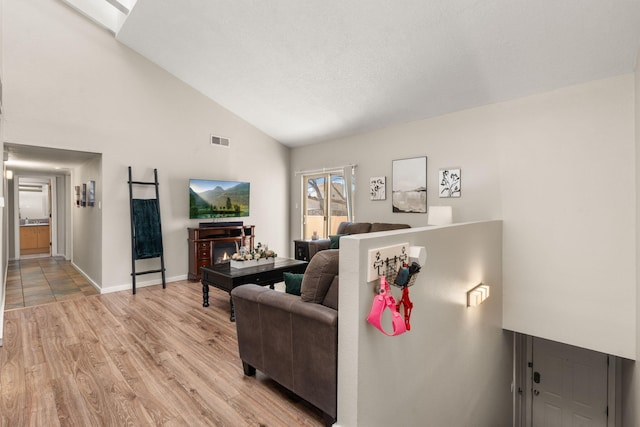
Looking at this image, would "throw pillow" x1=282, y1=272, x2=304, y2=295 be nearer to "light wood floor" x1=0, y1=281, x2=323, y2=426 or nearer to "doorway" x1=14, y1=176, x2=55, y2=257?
"light wood floor" x1=0, y1=281, x2=323, y2=426

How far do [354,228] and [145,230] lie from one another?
3307 millimetres

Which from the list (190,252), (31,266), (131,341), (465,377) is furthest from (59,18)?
(465,377)

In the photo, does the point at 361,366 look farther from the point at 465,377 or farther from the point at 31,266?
the point at 31,266

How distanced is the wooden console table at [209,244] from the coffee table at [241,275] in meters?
1.29

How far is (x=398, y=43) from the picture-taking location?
11.0 ft

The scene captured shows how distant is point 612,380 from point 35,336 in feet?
21.3

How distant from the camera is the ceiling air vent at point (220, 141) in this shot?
578 cm

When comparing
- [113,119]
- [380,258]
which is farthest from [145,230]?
[380,258]

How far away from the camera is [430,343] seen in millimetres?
2109

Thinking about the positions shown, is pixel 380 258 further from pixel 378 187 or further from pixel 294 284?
pixel 378 187

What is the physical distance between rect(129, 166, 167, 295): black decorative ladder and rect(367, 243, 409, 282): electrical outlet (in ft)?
14.2

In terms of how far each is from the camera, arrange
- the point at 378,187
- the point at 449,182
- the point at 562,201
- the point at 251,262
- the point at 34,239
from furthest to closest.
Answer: the point at 34,239, the point at 378,187, the point at 449,182, the point at 251,262, the point at 562,201

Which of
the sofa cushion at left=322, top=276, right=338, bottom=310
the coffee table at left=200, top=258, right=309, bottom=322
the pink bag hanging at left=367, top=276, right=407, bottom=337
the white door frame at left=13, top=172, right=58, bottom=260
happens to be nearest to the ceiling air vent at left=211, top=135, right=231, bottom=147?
the coffee table at left=200, top=258, right=309, bottom=322

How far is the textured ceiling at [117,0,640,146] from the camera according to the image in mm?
2773
